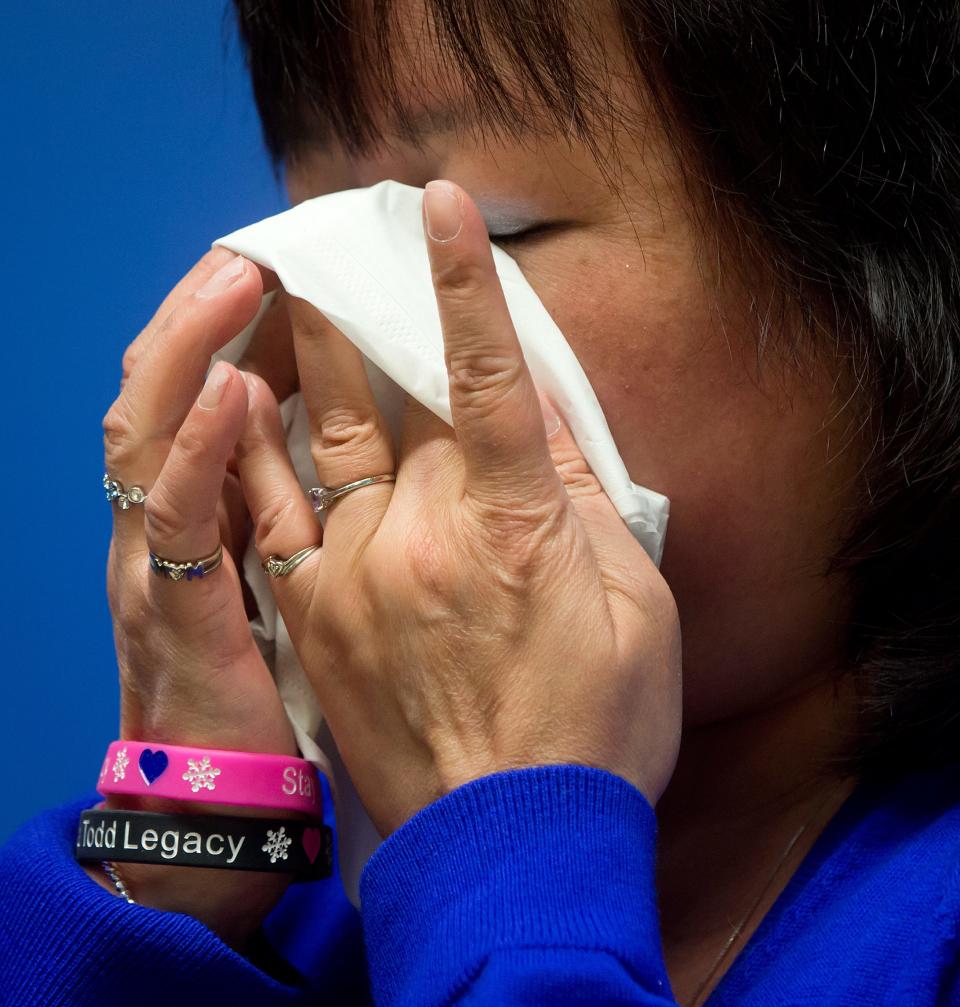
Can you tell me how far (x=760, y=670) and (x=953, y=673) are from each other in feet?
0.44

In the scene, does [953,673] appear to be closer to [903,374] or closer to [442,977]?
[903,374]

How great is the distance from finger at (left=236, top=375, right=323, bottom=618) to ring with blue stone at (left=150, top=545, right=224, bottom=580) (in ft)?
0.12

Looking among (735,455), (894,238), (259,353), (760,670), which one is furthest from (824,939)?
(259,353)

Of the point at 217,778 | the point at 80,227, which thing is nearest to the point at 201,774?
the point at 217,778

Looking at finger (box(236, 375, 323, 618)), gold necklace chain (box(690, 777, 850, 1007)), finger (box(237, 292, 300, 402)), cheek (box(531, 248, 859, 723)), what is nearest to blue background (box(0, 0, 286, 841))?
finger (box(237, 292, 300, 402))

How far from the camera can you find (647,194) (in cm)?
82

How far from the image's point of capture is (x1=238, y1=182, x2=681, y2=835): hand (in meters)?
0.71

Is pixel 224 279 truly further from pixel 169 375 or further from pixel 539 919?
pixel 539 919

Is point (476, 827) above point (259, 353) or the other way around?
the other way around

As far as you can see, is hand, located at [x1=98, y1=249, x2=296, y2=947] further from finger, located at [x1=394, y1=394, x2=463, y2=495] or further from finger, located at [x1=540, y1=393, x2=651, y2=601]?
finger, located at [x1=540, y1=393, x2=651, y2=601]

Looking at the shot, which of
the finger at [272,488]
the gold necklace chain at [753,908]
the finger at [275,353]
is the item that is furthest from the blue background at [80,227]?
the gold necklace chain at [753,908]

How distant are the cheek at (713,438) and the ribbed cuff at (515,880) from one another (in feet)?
0.64

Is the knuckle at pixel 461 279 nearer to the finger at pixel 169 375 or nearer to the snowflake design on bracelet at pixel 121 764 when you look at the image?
the finger at pixel 169 375

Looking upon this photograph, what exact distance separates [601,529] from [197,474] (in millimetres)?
277
